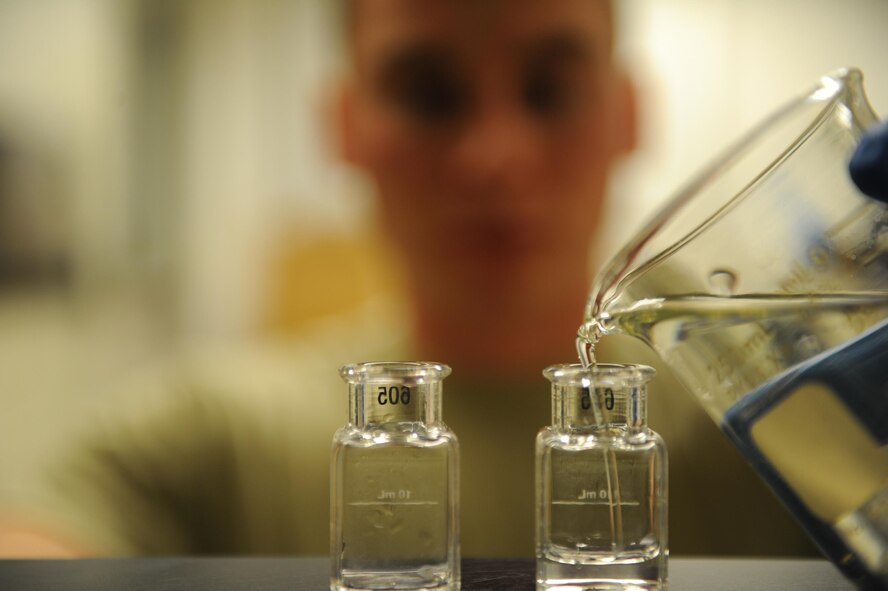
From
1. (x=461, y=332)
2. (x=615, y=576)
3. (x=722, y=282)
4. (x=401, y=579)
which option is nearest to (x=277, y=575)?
(x=401, y=579)

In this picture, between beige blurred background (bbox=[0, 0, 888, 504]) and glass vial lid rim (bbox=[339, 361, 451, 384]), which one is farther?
beige blurred background (bbox=[0, 0, 888, 504])

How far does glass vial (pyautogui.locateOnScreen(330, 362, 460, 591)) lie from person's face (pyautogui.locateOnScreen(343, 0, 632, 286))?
934 millimetres

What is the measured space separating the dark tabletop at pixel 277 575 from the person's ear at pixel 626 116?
36.0 inches

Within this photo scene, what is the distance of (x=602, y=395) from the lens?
0.68 metres

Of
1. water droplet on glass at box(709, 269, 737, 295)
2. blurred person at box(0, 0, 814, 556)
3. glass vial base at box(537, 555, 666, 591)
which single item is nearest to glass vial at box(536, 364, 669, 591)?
glass vial base at box(537, 555, 666, 591)

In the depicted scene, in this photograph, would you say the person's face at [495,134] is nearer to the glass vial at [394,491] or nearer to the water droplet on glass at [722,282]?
the glass vial at [394,491]

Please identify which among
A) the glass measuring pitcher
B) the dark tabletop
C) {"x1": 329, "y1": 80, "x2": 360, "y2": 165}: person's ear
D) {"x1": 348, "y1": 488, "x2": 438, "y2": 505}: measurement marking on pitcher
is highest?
{"x1": 329, "y1": 80, "x2": 360, "y2": 165}: person's ear

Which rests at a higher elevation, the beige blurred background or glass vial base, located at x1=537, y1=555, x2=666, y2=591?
the beige blurred background

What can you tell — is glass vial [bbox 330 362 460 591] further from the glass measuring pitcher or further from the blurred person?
the blurred person

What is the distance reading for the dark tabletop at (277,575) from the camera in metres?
0.69

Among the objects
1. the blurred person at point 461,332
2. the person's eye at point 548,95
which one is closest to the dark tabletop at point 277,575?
the blurred person at point 461,332

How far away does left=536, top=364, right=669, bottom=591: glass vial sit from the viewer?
66 centimetres

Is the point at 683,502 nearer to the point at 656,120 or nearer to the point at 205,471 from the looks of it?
the point at 656,120

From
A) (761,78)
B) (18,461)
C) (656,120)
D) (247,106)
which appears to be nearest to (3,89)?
(247,106)
